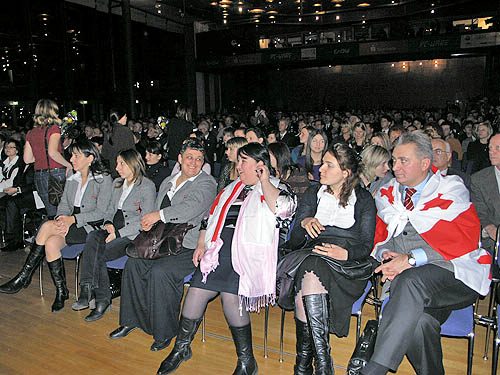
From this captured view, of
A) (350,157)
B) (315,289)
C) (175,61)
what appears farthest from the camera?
(175,61)

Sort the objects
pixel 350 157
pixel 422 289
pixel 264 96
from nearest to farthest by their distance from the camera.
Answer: pixel 422 289 → pixel 350 157 → pixel 264 96

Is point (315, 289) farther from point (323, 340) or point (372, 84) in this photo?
point (372, 84)

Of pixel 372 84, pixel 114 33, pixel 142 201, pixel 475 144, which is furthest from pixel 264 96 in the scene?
pixel 142 201

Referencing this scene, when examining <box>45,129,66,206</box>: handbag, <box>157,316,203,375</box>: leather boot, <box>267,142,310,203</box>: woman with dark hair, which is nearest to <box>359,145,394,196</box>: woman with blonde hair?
<box>267,142,310,203</box>: woman with dark hair

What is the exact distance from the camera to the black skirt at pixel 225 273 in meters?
2.90

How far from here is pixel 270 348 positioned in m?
3.17

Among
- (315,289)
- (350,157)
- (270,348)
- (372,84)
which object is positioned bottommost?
(270,348)

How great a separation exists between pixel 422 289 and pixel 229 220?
1328 millimetres

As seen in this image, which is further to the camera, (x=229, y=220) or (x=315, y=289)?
(x=229, y=220)

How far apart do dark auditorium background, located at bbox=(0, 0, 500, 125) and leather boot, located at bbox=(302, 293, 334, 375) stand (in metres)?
12.7

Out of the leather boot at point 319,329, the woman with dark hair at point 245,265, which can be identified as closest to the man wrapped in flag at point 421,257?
the leather boot at point 319,329

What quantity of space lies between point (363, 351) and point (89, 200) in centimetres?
265

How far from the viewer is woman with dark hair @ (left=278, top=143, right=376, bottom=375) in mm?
2598

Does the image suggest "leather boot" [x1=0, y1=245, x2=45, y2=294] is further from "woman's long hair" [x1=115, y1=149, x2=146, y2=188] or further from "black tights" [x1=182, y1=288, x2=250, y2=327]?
"black tights" [x1=182, y1=288, x2=250, y2=327]
